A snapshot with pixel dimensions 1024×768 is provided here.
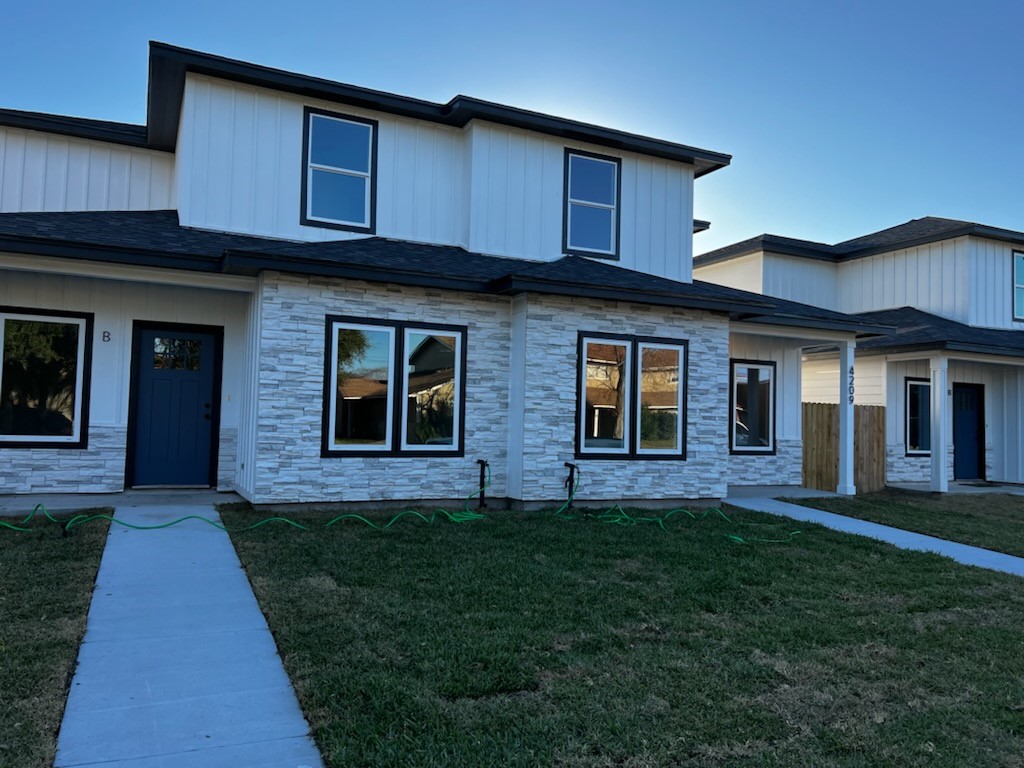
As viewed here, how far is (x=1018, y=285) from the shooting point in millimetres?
16984

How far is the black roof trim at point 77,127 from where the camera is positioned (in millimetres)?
10375

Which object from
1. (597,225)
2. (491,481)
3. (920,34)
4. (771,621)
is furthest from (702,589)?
(920,34)

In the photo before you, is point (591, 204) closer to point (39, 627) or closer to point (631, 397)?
point (631, 397)

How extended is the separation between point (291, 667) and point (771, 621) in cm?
338

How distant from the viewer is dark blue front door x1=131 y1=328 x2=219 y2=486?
989 cm

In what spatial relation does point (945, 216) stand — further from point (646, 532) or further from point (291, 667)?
point (291, 667)

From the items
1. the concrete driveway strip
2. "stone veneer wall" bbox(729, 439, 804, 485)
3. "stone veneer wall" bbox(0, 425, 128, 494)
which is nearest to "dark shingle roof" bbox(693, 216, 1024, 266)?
"stone veneer wall" bbox(729, 439, 804, 485)

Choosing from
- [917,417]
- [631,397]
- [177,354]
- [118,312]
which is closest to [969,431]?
[917,417]

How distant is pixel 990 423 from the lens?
17219 millimetres

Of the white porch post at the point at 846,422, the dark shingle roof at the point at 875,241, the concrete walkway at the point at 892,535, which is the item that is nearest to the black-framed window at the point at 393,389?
the concrete walkway at the point at 892,535

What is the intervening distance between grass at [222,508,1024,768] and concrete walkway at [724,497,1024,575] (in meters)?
1.00

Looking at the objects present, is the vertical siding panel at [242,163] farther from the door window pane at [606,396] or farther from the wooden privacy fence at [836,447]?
the wooden privacy fence at [836,447]

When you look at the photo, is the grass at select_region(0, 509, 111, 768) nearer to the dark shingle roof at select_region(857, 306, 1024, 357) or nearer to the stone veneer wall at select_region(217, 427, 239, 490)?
the stone veneer wall at select_region(217, 427, 239, 490)

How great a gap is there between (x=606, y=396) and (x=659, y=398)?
0.88 m
